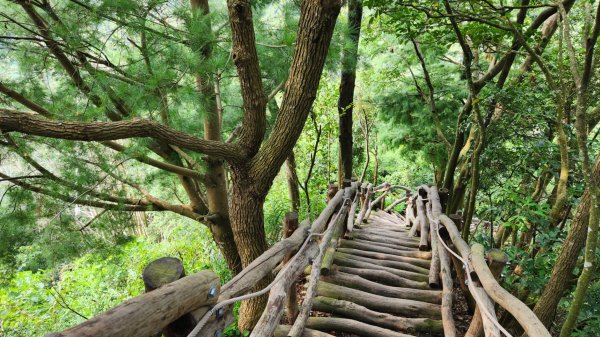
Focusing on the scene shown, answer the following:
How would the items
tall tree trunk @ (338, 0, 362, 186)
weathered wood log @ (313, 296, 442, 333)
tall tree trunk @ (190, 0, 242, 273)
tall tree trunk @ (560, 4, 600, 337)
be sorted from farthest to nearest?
tall tree trunk @ (338, 0, 362, 186) < tall tree trunk @ (190, 0, 242, 273) < weathered wood log @ (313, 296, 442, 333) < tall tree trunk @ (560, 4, 600, 337)

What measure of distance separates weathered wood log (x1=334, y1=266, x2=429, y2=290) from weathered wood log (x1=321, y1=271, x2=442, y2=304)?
19 cm

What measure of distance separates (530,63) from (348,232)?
3.71m

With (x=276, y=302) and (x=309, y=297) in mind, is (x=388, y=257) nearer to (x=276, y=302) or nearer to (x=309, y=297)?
(x=309, y=297)

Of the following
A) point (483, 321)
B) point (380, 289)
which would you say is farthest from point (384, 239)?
point (483, 321)

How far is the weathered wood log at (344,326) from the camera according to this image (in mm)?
2844

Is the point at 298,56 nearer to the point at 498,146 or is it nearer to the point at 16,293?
the point at 498,146

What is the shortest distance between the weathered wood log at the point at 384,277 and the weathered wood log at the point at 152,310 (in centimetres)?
256

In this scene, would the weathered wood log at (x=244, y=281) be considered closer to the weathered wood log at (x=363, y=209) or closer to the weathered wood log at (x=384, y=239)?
the weathered wood log at (x=384, y=239)

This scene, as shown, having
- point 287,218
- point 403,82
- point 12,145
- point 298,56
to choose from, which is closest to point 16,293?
point 12,145

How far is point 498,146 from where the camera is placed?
13.6 ft

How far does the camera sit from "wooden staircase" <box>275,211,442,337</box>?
2.91m

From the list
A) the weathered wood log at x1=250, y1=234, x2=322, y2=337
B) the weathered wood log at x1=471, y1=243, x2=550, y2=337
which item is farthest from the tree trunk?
the weathered wood log at x1=471, y1=243, x2=550, y2=337

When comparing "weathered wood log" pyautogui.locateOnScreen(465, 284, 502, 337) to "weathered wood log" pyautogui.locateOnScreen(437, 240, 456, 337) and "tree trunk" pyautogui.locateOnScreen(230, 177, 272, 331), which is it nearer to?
"weathered wood log" pyautogui.locateOnScreen(437, 240, 456, 337)

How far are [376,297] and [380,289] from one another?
243 millimetres
